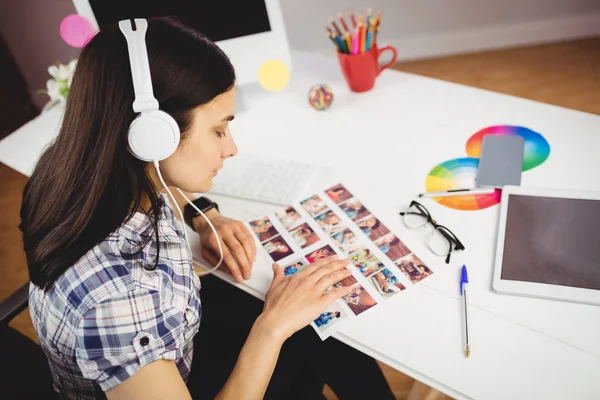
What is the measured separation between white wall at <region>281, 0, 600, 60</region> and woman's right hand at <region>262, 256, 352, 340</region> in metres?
1.83

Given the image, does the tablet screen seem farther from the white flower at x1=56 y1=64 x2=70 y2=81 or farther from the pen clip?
the white flower at x1=56 y1=64 x2=70 y2=81

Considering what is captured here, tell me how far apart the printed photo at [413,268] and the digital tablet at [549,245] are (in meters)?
0.11

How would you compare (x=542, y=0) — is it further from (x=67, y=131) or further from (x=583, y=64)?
(x=67, y=131)

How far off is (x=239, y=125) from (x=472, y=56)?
1.73 meters

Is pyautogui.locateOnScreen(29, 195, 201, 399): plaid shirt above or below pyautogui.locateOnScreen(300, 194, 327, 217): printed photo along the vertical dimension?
above

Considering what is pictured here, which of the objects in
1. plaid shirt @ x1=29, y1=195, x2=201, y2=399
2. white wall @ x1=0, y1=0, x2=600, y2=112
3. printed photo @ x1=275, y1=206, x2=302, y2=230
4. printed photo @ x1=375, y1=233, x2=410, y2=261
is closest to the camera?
plaid shirt @ x1=29, y1=195, x2=201, y2=399

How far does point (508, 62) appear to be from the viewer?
2391mm

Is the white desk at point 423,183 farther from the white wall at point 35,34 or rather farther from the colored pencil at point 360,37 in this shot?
the white wall at point 35,34

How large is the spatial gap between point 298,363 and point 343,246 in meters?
0.29

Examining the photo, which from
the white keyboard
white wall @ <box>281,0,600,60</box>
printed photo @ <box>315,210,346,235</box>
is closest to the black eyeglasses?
printed photo @ <box>315,210,346,235</box>

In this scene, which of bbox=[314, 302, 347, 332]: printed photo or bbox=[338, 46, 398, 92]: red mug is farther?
bbox=[338, 46, 398, 92]: red mug

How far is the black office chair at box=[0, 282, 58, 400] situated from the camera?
0.78 metres

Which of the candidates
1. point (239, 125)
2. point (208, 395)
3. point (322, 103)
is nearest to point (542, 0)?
point (322, 103)

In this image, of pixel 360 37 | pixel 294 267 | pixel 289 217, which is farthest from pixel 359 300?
pixel 360 37
